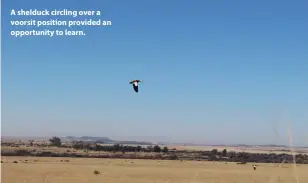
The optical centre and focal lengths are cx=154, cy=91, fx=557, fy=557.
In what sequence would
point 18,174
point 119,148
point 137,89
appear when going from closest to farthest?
point 137,89
point 18,174
point 119,148

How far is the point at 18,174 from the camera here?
43.1 metres

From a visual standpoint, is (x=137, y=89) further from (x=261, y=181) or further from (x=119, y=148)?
(x=119, y=148)

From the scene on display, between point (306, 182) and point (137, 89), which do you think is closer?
point (137, 89)

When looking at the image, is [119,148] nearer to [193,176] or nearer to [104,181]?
[193,176]

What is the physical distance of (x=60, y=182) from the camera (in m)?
37.7

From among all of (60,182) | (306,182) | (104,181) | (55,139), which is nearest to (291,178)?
(306,182)

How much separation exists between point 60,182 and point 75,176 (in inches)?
238

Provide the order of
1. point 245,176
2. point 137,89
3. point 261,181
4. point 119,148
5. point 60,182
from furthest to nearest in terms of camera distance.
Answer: point 119,148 → point 245,176 → point 261,181 → point 60,182 → point 137,89

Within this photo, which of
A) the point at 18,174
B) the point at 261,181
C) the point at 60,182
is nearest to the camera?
the point at 60,182

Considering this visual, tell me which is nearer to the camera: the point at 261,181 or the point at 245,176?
the point at 261,181

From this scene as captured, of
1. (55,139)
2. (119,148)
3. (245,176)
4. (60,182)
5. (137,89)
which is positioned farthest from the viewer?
(55,139)

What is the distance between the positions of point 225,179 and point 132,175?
8.13 metres

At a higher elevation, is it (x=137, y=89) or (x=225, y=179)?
(x=137, y=89)

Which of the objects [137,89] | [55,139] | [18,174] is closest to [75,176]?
[18,174]
